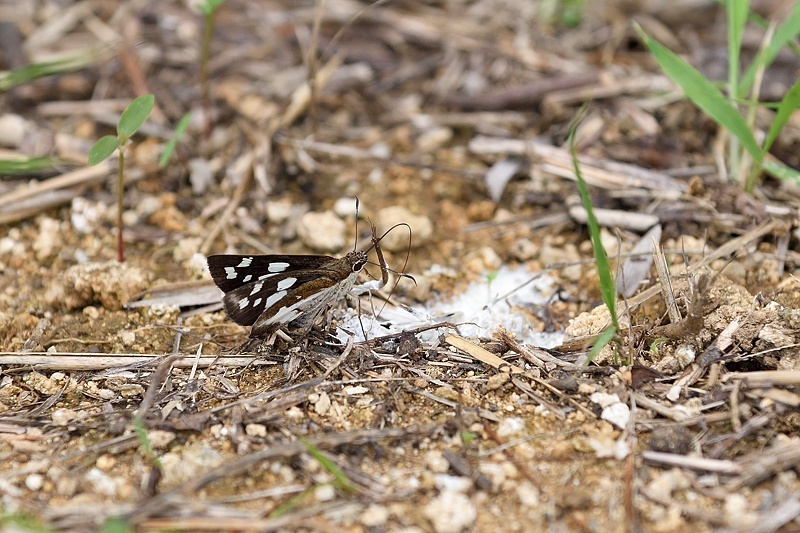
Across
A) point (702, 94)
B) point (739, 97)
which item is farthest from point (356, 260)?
point (739, 97)

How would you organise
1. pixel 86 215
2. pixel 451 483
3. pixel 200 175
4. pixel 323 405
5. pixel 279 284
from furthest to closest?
pixel 200 175, pixel 86 215, pixel 279 284, pixel 323 405, pixel 451 483

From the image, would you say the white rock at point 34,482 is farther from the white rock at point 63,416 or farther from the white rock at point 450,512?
the white rock at point 450,512

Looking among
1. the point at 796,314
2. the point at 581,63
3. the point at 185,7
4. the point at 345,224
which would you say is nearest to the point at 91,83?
the point at 185,7

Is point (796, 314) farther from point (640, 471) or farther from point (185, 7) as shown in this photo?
point (185, 7)

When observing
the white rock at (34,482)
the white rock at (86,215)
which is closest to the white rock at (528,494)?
the white rock at (34,482)

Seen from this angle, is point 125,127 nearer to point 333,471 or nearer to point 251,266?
point 251,266

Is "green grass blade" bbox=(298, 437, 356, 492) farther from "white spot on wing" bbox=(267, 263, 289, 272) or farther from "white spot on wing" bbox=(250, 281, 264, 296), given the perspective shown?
"white spot on wing" bbox=(267, 263, 289, 272)
